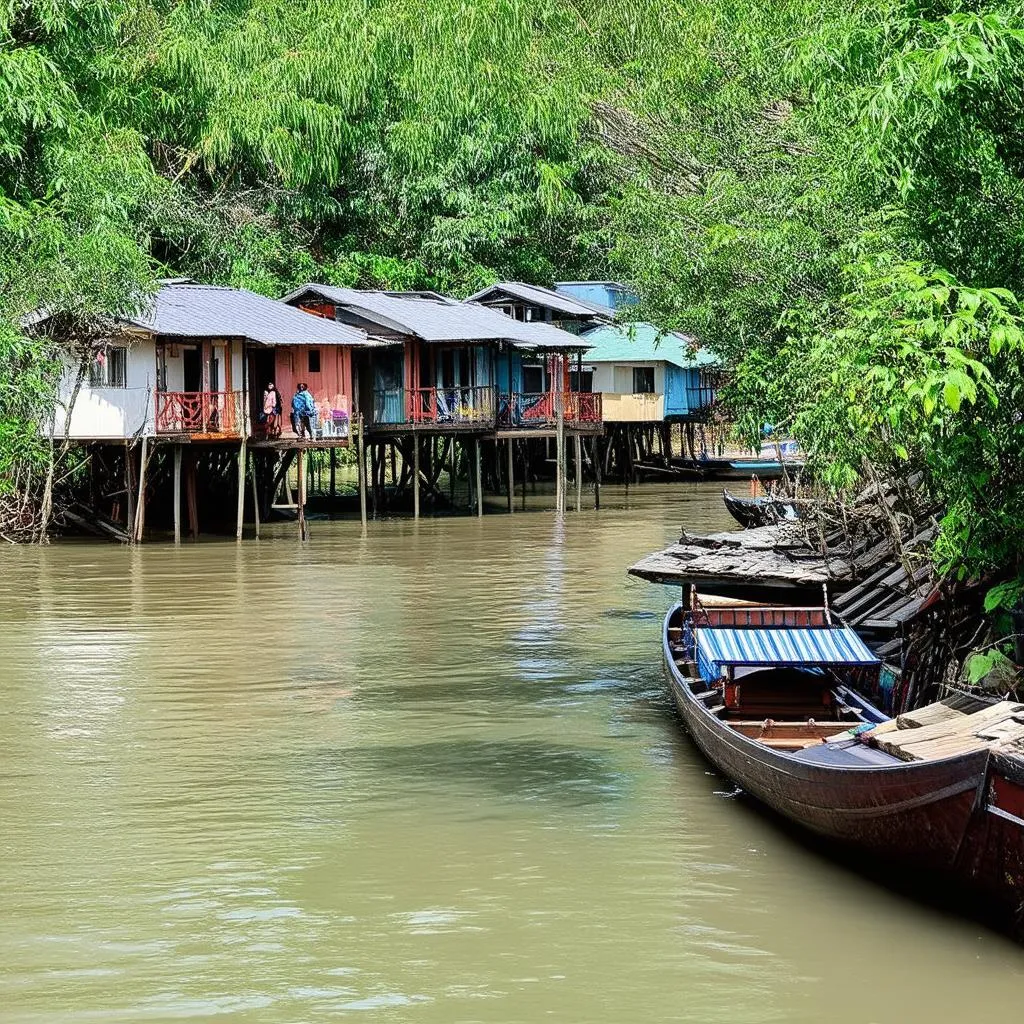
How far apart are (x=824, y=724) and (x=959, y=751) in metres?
2.97

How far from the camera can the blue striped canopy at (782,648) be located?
12.7m

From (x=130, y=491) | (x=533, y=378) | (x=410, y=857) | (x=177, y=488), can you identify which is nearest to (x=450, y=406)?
(x=533, y=378)

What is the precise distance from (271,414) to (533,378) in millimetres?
14515

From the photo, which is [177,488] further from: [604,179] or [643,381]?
[643,381]

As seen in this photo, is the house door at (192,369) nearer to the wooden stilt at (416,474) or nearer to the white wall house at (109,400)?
the white wall house at (109,400)

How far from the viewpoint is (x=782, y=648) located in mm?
13055

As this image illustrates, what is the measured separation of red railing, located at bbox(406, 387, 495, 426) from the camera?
38938mm

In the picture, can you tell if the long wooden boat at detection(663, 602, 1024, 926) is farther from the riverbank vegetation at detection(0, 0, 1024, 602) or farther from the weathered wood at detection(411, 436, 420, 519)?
the weathered wood at detection(411, 436, 420, 519)

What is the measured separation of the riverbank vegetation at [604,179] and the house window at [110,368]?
187 cm

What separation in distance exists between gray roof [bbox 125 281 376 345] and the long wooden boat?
62.3 ft

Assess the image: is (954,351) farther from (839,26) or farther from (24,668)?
(24,668)

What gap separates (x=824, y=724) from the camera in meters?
12.2

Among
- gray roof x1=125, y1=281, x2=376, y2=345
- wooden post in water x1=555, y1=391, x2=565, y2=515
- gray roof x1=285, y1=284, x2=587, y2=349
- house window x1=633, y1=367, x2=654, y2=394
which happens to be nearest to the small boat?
gray roof x1=125, y1=281, x2=376, y2=345

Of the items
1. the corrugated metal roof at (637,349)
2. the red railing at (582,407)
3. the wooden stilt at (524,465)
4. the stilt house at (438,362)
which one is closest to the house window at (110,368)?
the stilt house at (438,362)
